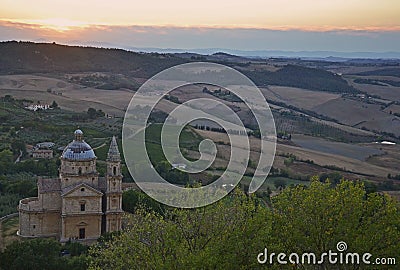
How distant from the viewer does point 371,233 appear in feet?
48.9

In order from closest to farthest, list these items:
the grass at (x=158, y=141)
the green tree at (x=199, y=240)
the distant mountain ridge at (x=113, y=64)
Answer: the green tree at (x=199, y=240), the grass at (x=158, y=141), the distant mountain ridge at (x=113, y=64)

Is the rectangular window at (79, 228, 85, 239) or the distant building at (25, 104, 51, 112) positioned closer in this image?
the rectangular window at (79, 228, 85, 239)

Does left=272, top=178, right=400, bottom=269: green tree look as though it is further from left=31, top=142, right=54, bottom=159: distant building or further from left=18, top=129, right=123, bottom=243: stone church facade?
left=31, top=142, right=54, bottom=159: distant building

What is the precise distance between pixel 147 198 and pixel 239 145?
70.0 feet

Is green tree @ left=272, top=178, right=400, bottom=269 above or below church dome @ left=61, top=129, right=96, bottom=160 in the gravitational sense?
above

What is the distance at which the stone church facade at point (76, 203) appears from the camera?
30609 millimetres

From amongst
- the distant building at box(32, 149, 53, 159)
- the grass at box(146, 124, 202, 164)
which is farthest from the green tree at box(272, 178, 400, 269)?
the distant building at box(32, 149, 53, 159)

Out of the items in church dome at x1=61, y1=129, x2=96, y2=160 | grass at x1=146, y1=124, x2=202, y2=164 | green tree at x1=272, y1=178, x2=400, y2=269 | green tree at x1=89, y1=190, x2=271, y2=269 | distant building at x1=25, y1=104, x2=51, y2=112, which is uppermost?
green tree at x1=272, y1=178, x2=400, y2=269

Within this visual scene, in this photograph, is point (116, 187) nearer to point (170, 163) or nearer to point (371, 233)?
point (170, 163)

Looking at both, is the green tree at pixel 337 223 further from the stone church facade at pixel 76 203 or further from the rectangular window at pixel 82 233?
the rectangular window at pixel 82 233

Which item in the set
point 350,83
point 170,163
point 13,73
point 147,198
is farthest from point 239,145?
point 350,83

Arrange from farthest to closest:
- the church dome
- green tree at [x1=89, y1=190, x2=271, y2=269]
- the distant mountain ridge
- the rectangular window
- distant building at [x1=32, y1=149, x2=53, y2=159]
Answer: the distant mountain ridge → distant building at [x1=32, y1=149, x2=53, y2=159] → the rectangular window → the church dome → green tree at [x1=89, y1=190, x2=271, y2=269]

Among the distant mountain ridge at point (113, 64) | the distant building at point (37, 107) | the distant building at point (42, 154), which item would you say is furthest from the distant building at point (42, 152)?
the distant mountain ridge at point (113, 64)

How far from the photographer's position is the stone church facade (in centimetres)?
3061
